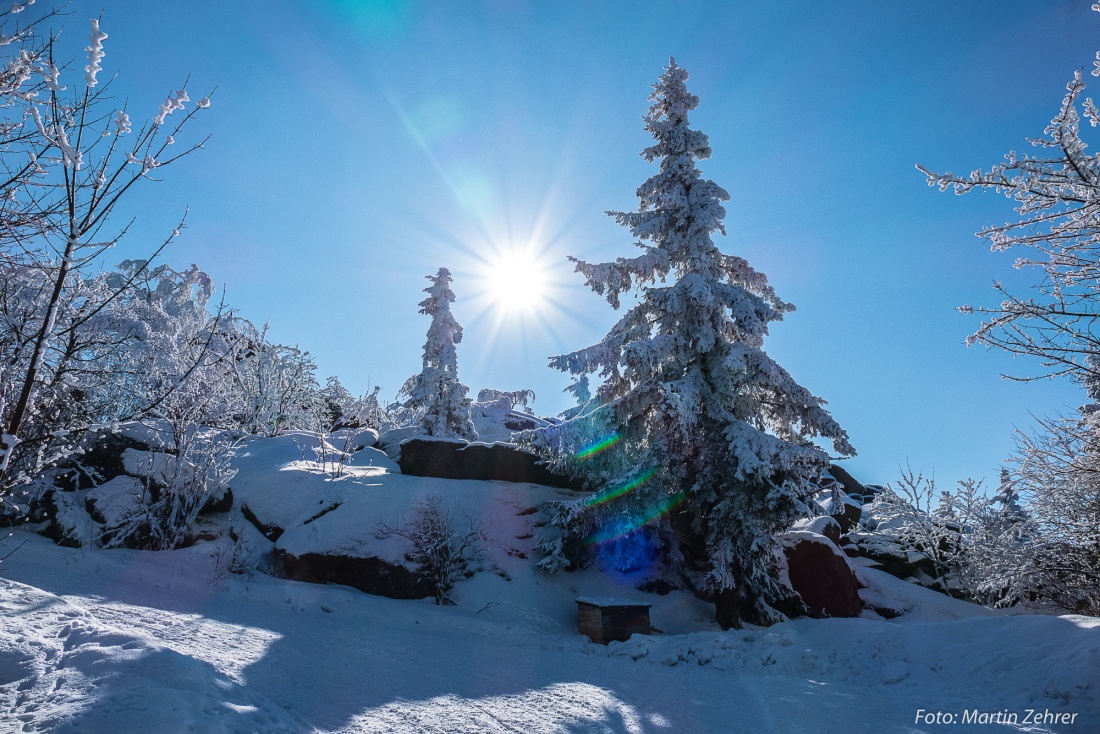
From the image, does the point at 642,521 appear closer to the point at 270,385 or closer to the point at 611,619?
the point at 611,619

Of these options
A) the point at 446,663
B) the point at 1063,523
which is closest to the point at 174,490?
the point at 446,663

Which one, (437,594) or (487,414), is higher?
(487,414)

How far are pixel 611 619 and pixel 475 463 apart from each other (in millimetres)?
7665

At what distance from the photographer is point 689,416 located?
11320 millimetres

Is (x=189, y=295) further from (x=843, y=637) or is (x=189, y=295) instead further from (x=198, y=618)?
(x=843, y=637)

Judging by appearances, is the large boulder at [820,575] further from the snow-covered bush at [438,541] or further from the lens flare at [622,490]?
the snow-covered bush at [438,541]

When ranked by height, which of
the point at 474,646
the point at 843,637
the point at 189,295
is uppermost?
the point at 189,295

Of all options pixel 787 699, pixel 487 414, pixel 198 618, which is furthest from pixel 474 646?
pixel 487 414

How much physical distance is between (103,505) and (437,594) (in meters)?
8.02

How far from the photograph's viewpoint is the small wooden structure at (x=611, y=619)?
10352 mm

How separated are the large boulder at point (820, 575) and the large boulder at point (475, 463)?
632cm

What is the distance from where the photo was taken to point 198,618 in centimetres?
766

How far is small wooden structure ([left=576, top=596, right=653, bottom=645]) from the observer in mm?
10352

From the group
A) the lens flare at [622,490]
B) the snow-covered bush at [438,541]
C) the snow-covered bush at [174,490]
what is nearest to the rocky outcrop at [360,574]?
the snow-covered bush at [438,541]
